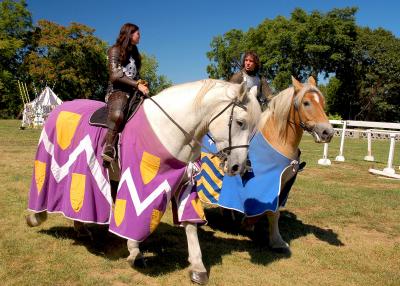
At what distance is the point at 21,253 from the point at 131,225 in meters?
1.71

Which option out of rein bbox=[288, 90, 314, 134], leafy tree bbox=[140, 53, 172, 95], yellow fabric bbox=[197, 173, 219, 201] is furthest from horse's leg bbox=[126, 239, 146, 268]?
leafy tree bbox=[140, 53, 172, 95]

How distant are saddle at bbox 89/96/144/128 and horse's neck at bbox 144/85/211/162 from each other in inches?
12.0

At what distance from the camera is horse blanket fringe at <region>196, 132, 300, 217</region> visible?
4.88m

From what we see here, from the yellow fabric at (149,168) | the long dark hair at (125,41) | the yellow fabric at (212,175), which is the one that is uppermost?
the long dark hair at (125,41)

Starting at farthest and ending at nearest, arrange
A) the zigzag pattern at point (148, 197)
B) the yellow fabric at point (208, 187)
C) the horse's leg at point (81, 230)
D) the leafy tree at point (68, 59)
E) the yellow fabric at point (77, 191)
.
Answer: the leafy tree at point (68, 59), the yellow fabric at point (208, 187), the horse's leg at point (81, 230), the yellow fabric at point (77, 191), the zigzag pattern at point (148, 197)

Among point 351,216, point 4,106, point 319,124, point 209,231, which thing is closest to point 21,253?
point 209,231

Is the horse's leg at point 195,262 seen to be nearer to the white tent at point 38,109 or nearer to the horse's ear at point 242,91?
the horse's ear at point 242,91

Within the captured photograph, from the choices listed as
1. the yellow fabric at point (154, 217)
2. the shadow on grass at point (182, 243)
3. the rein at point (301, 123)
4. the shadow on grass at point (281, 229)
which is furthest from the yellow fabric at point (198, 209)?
the rein at point (301, 123)

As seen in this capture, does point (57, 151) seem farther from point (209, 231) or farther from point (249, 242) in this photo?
point (249, 242)

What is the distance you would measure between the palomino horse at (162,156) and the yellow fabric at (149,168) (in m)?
0.01

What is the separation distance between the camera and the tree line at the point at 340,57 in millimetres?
43250

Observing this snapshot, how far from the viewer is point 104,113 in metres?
4.61

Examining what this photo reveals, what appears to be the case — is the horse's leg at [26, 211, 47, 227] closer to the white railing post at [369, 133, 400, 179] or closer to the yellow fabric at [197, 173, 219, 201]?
the yellow fabric at [197, 173, 219, 201]

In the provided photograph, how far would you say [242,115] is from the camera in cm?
382
